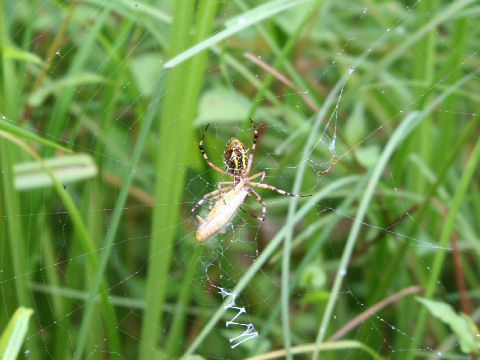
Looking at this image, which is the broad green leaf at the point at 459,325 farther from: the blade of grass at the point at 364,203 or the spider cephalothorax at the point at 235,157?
the spider cephalothorax at the point at 235,157

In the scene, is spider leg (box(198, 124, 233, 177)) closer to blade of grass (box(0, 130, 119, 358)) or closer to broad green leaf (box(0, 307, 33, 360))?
blade of grass (box(0, 130, 119, 358))

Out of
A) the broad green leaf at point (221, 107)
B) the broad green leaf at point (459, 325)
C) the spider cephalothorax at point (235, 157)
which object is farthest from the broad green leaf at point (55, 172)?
the broad green leaf at point (459, 325)

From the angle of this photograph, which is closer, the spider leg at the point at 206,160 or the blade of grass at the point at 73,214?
the blade of grass at the point at 73,214

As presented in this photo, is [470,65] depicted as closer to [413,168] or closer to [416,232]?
[413,168]

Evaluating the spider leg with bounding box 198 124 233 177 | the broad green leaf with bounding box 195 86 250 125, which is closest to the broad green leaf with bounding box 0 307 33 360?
the broad green leaf with bounding box 195 86 250 125

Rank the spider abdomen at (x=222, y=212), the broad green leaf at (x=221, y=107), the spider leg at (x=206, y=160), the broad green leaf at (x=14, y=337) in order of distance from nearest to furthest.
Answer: the broad green leaf at (x=14, y=337), the broad green leaf at (x=221, y=107), the spider abdomen at (x=222, y=212), the spider leg at (x=206, y=160)
